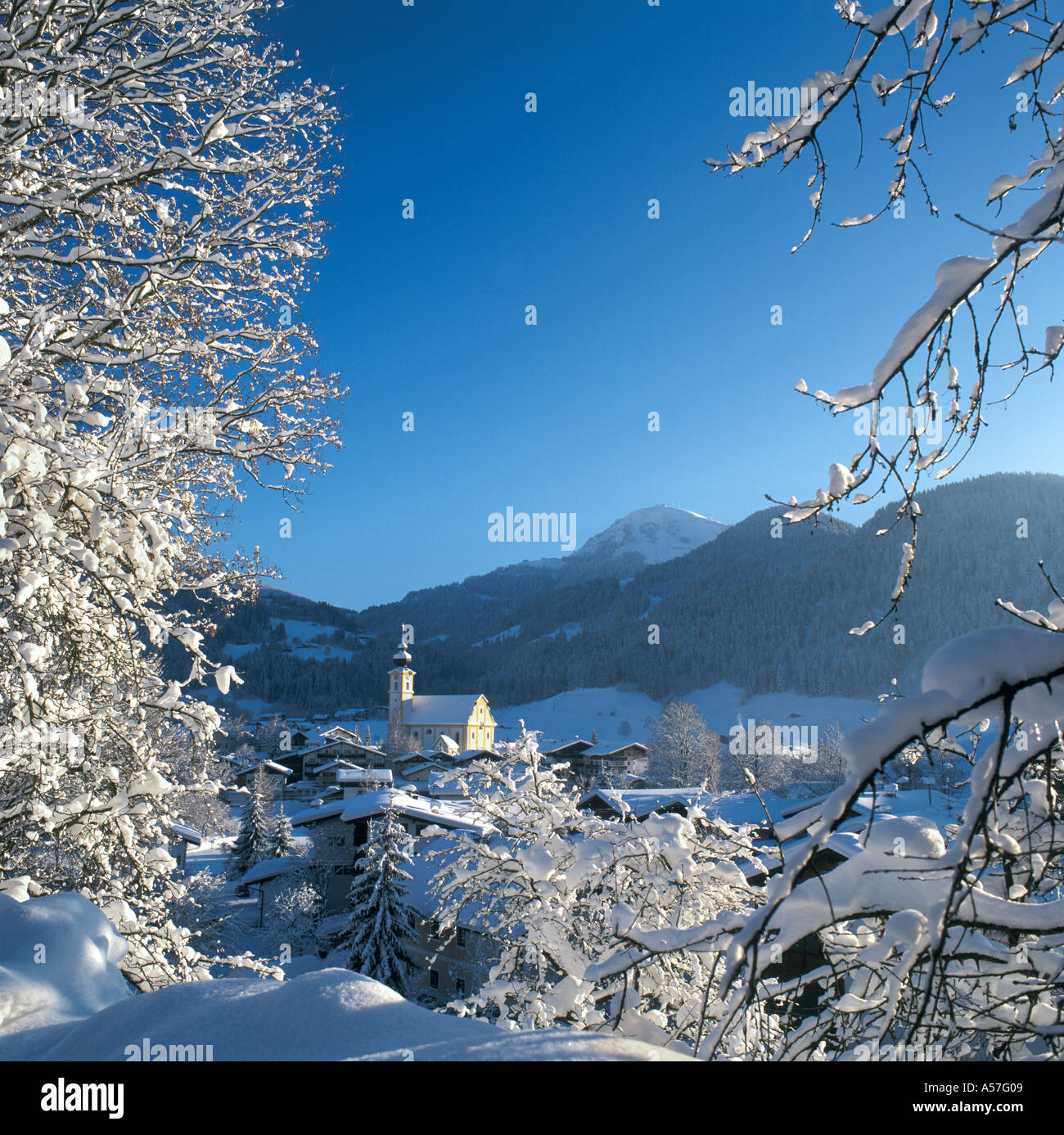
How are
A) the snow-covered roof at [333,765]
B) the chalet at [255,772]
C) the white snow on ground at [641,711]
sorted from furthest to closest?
1. the white snow on ground at [641,711]
2. the snow-covered roof at [333,765]
3. the chalet at [255,772]

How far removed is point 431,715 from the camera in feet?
Answer: 265

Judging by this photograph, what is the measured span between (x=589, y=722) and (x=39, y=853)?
91711 mm

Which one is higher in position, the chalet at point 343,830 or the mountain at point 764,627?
the mountain at point 764,627

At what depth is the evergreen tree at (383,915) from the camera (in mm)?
18812

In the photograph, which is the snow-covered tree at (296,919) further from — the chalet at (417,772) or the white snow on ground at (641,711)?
the white snow on ground at (641,711)

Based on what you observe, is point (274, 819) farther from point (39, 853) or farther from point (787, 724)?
point (787, 724)

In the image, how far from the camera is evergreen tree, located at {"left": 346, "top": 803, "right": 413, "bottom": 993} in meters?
18.8

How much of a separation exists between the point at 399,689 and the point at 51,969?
7893 cm

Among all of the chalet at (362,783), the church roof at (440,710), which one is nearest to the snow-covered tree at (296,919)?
the chalet at (362,783)

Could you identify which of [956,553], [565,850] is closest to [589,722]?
[956,553]

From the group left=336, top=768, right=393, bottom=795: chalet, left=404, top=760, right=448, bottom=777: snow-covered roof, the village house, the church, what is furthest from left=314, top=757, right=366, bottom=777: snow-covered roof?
the village house
